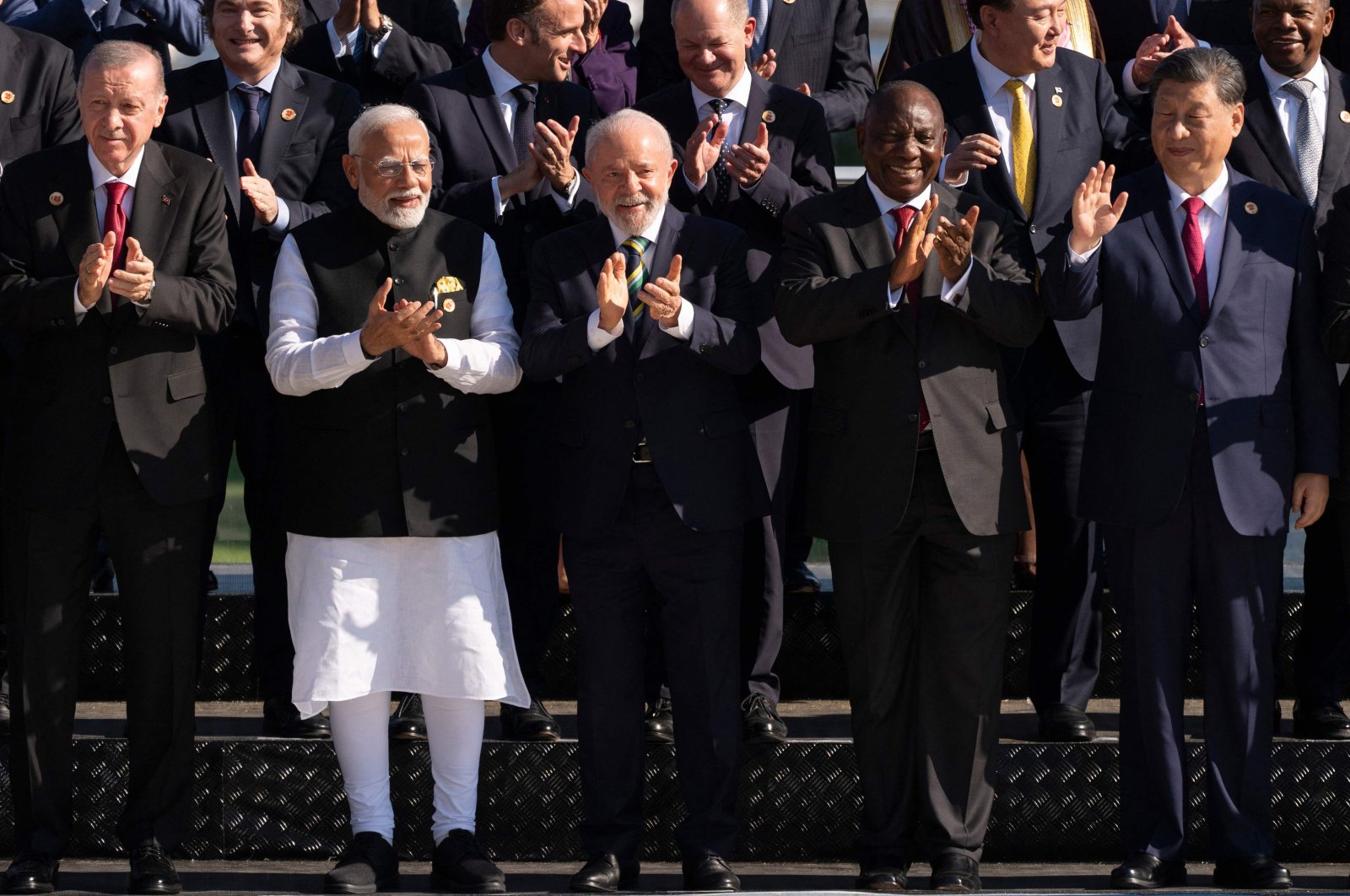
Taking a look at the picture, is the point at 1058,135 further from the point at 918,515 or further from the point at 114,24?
the point at 114,24

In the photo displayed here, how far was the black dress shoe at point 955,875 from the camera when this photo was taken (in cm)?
411

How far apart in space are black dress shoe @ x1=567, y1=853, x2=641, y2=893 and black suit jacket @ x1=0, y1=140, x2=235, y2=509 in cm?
127

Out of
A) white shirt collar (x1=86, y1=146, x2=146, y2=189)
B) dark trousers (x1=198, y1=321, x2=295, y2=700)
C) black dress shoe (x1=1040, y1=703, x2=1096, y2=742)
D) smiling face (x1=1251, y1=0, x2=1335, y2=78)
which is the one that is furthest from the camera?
smiling face (x1=1251, y1=0, x2=1335, y2=78)

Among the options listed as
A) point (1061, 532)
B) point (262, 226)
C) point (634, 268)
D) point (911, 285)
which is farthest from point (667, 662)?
point (262, 226)

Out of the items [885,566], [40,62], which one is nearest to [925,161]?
[885,566]

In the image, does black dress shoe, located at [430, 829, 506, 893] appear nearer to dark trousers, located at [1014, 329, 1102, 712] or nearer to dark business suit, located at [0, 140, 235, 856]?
dark business suit, located at [0, 140, 235, 856]

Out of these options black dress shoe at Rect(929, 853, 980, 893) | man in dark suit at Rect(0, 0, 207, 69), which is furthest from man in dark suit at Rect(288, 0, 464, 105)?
black dress shoe at Rect(929, 853, 980, 893)

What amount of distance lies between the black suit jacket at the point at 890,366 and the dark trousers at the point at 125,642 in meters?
1.53

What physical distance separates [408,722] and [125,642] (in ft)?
2.66

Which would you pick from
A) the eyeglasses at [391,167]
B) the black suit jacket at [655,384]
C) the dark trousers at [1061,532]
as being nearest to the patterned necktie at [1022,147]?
the dark trousers at [1061,532]

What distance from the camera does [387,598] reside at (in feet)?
13.9

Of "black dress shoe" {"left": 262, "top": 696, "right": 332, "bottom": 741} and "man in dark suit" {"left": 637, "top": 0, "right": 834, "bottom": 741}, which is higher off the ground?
"man in dark suit" {"left": 637, "top": 0, "right": 834, "bottom": 741}

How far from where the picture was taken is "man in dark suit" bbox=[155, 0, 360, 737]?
4.64m

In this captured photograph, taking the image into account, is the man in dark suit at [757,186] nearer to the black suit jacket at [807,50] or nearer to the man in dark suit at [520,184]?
the man in dark suit at [520,184]
